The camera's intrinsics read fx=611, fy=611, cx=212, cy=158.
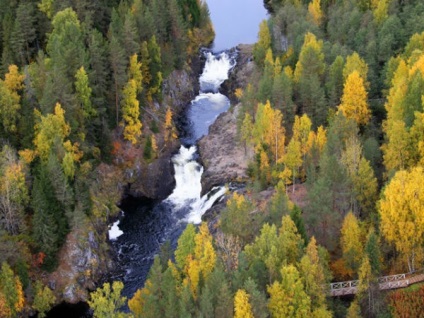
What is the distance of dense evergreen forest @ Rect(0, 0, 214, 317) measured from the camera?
7481 centimetres

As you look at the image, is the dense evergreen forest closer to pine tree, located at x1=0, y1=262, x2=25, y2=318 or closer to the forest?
pine tree, located at x1=0, y1=262, x2=25, y2=318

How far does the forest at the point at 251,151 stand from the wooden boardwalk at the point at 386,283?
81 centimetres

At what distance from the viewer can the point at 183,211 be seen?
93.9 m

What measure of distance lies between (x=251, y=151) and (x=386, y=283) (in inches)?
1650

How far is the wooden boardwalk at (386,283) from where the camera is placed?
62.3 m

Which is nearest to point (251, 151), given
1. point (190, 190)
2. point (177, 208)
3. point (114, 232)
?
point (190, 190)

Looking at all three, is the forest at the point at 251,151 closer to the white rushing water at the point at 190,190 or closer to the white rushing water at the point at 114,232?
the white rushing water at the point at 114,232

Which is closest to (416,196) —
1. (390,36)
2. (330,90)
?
(330,90)

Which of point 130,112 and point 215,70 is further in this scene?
point 215,70

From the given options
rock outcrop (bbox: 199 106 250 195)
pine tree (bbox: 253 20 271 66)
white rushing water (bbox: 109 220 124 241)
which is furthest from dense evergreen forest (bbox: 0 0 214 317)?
pine tree (bbox: 253 20 271 66)

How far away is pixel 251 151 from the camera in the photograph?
100 m

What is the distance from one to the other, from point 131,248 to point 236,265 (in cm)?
2666

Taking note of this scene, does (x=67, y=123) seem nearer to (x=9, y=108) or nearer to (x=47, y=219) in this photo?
(x=9, y=108)

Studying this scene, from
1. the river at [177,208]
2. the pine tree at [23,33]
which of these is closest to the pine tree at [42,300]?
the river at [177,208]
